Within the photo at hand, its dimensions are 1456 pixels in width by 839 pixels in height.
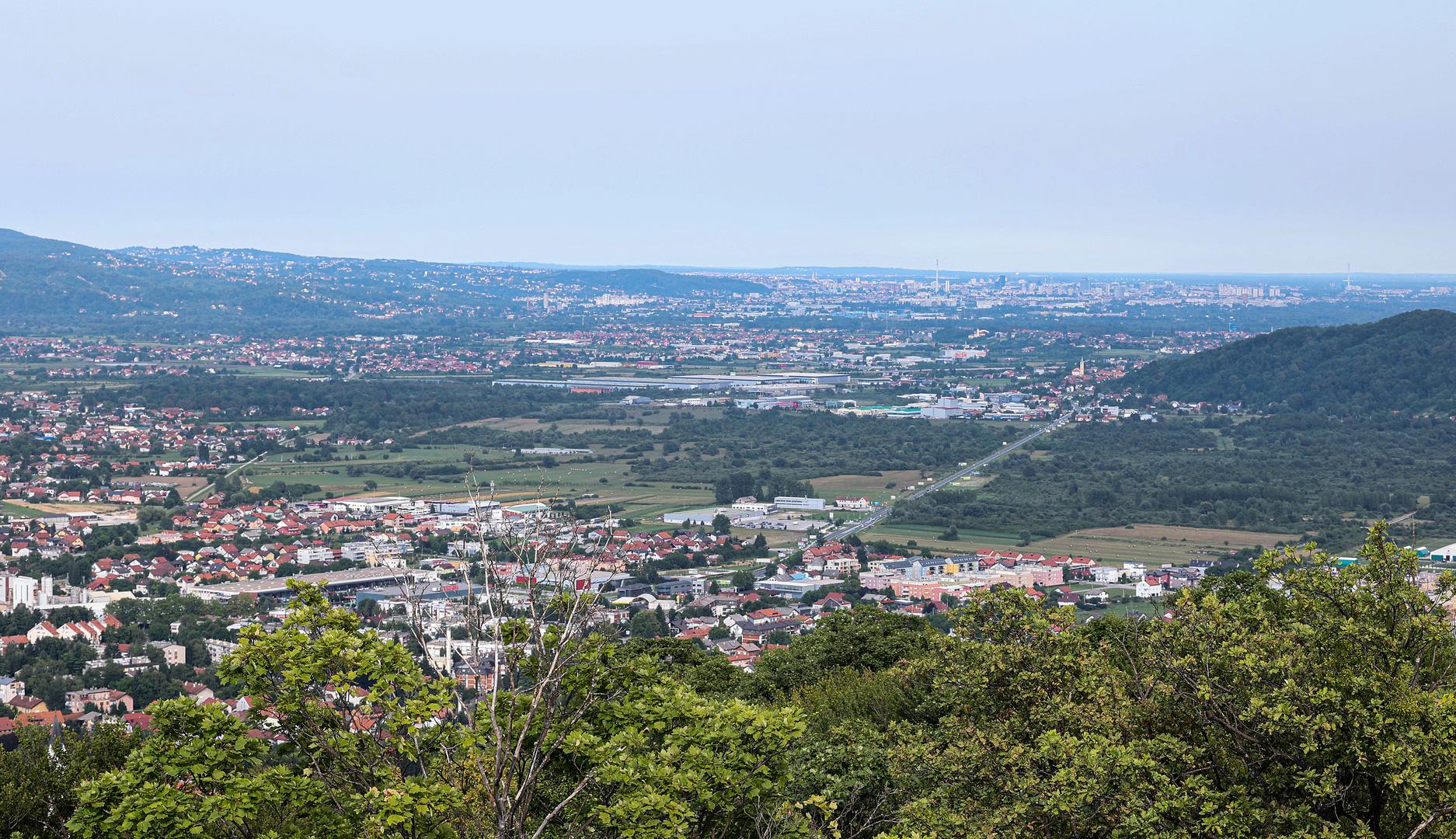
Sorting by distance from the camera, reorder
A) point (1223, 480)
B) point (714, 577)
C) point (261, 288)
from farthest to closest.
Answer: point (261, 288) → point (1223, 480) → point (714, 577)

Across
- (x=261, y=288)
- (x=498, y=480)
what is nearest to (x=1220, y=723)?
(x=498, y=480)

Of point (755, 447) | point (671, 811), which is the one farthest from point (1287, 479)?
point (671, 811)

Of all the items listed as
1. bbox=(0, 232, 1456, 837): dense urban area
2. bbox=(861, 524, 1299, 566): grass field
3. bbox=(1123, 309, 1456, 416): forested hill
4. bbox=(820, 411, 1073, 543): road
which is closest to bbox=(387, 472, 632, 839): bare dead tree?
bbox=(0, 232, 1456, 837): dense urban area

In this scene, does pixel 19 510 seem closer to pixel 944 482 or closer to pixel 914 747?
pixel 944 482

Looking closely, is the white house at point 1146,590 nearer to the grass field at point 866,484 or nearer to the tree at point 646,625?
the tree at point 646,625

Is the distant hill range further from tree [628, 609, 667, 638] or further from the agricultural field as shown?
tree [628, 609, 667, 638]

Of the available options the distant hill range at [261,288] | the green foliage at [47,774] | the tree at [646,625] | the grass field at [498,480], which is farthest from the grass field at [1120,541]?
the distant hill range at [261,288]

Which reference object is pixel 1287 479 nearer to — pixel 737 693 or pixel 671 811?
pixel 737 693
